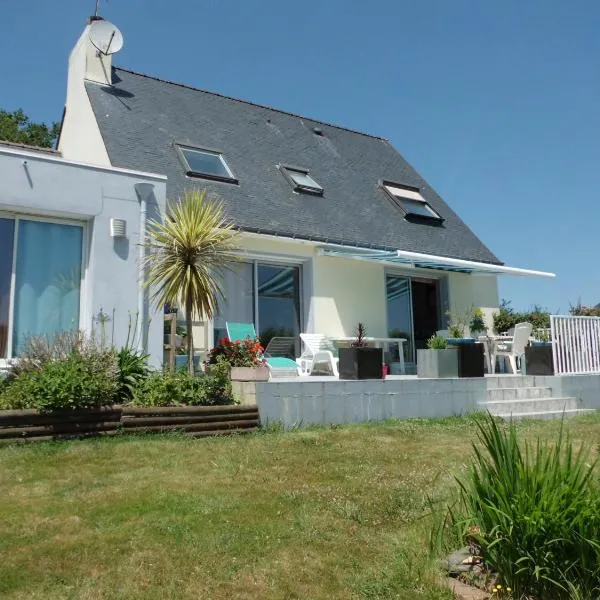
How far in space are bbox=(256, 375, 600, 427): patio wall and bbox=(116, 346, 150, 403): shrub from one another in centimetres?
191

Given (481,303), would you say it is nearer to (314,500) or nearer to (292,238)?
(292,238)

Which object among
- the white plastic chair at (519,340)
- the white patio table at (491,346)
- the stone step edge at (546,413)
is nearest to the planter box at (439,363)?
the stone step edge at (546,413)

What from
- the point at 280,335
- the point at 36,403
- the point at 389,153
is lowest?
the point at 36,403

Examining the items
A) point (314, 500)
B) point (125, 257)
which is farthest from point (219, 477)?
point (125, 257)

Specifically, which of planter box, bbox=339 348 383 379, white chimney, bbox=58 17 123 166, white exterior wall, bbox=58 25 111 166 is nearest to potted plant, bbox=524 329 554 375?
planter box, bbox=339 348 383 379

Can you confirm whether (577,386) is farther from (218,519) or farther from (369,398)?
(218,519)

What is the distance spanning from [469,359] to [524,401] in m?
1.53

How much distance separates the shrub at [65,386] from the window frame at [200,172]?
294 inches

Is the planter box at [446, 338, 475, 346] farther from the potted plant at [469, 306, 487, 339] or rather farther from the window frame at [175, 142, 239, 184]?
the window frame at [175, 142, 239, 184]

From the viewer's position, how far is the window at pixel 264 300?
14.1m

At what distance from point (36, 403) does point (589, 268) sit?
821 inches

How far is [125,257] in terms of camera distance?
35.6 feet

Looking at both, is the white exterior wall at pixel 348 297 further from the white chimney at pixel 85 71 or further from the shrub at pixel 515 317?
the white chimney at pixel 85 71

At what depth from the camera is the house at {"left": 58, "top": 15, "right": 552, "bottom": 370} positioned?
14.7m
